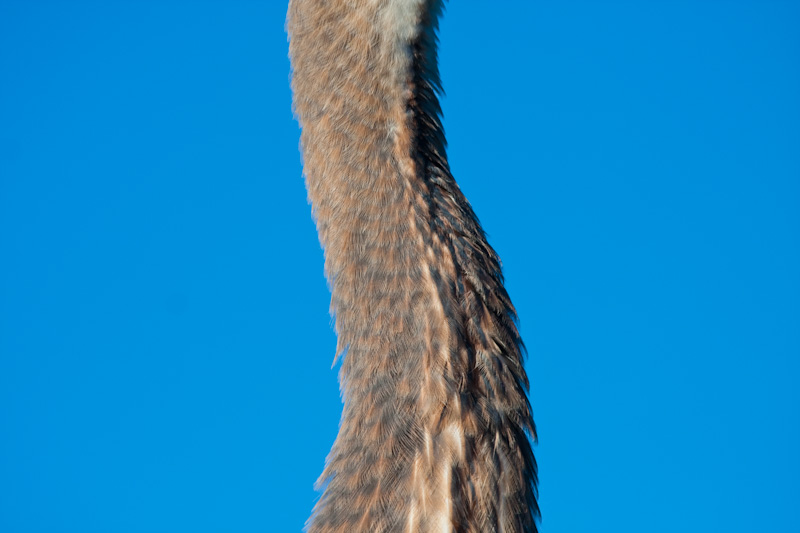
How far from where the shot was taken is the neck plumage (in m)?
1.74

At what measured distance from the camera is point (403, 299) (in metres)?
1.87

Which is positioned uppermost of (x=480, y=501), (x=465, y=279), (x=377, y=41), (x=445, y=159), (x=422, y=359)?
(x=377, y=41)

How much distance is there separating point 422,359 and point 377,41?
778 mm

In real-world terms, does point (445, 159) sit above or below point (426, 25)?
below

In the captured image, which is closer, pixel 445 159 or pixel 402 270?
pixel 402 270

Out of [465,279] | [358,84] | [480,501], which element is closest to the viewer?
[480,501]

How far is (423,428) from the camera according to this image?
1.75 m

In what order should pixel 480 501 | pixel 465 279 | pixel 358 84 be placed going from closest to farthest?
pixel 480 501 < pixel 465 279 < pixel 358 84

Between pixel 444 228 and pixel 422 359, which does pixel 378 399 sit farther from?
pixel 444 228

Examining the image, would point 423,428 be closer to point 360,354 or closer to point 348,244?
point 360,354

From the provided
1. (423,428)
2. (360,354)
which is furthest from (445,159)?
(423,428)

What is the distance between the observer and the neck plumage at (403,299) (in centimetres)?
174

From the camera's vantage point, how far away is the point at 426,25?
7.04 ft

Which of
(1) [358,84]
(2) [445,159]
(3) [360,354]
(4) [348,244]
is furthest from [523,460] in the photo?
(1) [358,84]
